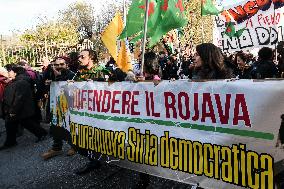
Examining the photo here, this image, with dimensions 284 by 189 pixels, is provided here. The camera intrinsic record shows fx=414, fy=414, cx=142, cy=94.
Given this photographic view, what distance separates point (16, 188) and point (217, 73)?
3408mm

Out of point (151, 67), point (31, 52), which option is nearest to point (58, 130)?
point (151, 67)

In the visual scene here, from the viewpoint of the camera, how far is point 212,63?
441cm

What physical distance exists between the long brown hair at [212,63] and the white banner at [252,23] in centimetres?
383

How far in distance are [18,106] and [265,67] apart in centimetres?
501

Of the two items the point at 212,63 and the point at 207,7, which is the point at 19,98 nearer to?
the point at 207,7

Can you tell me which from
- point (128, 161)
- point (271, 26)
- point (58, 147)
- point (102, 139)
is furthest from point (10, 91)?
point (271, 26)

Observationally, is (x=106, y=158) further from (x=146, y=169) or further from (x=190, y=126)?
(x=190, y=126)

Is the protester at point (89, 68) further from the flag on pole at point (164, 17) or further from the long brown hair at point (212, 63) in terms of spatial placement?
the long brown hair at point (212, 63)

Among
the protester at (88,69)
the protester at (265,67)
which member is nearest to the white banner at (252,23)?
the protester at (265,67)

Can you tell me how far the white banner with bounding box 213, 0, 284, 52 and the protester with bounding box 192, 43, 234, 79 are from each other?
3829mm

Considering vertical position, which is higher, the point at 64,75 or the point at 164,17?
the point at 164,17

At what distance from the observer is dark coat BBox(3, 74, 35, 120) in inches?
337

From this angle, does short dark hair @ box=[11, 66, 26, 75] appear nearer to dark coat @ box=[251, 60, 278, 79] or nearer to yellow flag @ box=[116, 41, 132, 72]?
yellow flag @ box=[116, 41, 132, 72]

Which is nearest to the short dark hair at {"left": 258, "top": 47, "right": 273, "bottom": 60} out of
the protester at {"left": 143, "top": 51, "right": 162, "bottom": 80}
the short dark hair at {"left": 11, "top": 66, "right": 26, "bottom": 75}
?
the protester at {"left": 143, "top": 51, "right": 162, "bottom": 80}
